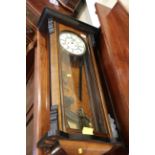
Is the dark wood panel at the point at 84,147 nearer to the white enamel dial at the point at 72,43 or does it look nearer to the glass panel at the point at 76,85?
the glass panel at the point at 76,85

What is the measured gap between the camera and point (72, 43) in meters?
1.33

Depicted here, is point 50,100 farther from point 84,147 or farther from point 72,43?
point 72,43

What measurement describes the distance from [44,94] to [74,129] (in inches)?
10.6

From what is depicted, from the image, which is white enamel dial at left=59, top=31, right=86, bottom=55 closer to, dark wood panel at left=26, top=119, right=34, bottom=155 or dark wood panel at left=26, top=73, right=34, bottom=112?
dark wood panel at left=26, top=73, right=34, bottom=112

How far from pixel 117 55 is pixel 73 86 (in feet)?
0.98

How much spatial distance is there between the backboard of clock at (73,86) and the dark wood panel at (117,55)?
58 mm

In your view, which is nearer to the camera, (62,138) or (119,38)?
(62,138)

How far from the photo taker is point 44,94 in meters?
1.17

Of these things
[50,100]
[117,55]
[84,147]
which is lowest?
[84,147]

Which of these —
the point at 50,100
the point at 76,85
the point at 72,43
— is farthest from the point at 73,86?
the point at 72,43

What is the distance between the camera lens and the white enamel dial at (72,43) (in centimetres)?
129

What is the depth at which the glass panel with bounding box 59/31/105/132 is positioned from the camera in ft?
3.46
